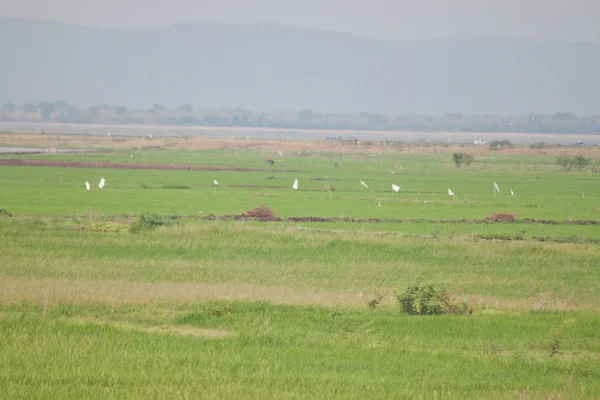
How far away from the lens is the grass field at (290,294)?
13586mm

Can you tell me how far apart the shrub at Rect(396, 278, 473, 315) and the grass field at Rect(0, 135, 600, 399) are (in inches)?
24.2

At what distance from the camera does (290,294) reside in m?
24.4

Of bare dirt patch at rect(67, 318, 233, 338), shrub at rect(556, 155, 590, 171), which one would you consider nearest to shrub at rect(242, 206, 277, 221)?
bare dirt patch at rect(67, 318, 233, 338)

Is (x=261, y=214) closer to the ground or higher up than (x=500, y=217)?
higher up

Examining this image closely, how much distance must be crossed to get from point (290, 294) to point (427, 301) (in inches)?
187

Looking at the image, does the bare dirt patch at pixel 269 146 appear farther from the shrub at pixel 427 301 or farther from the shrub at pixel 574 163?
the shrub at pixel 427 301

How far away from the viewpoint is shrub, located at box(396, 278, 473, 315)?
2098cm

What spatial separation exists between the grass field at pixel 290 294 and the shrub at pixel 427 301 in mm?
615

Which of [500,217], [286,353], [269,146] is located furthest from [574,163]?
[286,353]

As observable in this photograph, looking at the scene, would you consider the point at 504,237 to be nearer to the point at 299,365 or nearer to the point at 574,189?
the point at 299,365

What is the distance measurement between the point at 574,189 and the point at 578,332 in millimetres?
51110

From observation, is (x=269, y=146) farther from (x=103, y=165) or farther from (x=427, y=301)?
(x=427, y=301)

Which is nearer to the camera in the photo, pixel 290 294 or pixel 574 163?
pixel 290 294

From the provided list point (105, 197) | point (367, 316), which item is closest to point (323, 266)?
point (367, 316)
